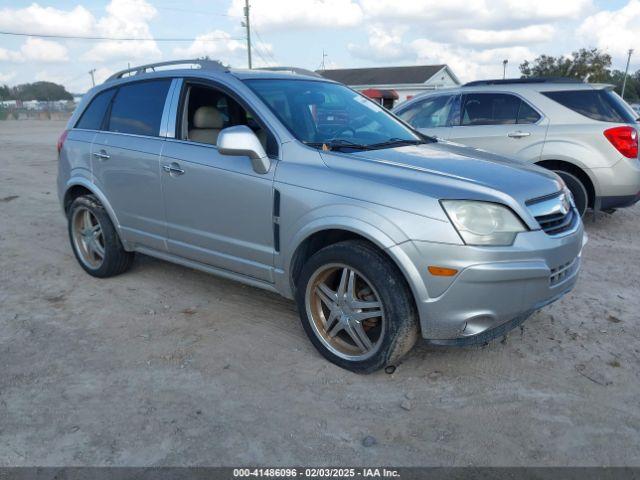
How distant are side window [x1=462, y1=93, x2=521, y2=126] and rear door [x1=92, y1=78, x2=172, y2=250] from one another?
14.0ft

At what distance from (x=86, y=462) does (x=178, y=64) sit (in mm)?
3175

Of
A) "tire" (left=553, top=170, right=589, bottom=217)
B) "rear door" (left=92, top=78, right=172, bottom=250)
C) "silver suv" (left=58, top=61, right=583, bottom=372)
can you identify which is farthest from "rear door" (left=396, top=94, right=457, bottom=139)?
"rear door" (left=92, top=78, right=172, bottom=250)

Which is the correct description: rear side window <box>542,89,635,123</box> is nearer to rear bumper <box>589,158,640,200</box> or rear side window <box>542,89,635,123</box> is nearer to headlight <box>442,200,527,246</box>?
rear bumper <box>589,158,640,200</box>

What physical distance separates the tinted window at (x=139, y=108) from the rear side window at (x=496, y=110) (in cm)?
424

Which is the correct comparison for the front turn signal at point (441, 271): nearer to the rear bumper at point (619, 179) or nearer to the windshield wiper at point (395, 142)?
the windshield wiper at point (395, 142)

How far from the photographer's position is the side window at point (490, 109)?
22.4ft

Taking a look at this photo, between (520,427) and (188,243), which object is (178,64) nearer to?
(188,243)

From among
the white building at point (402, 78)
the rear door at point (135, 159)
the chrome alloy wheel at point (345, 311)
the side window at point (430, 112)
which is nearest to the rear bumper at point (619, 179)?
the side window at point (430, 112)

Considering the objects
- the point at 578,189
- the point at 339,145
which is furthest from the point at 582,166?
the point at 339,145

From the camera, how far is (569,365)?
11.2 ft

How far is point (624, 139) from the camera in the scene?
243 inches

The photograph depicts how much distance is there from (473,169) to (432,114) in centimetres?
443

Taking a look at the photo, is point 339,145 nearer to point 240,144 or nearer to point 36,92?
point 240,144

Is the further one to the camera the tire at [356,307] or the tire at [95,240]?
the tire at [95,240]
